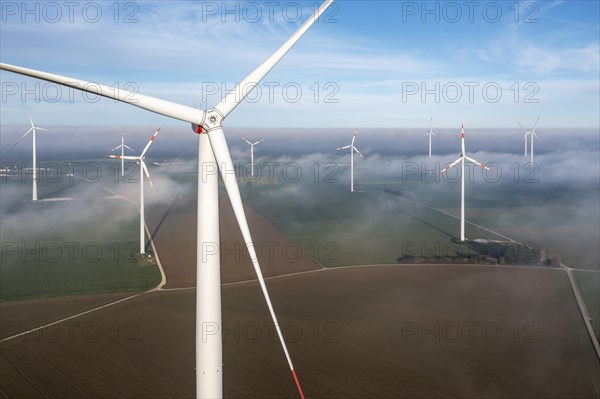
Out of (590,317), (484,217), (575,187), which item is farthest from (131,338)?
(575,187)

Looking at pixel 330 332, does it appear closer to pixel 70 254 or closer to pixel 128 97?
pixel 128 97

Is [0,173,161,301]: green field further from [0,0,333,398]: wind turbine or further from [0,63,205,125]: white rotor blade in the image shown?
[0,63,205,125]: white rotor blade

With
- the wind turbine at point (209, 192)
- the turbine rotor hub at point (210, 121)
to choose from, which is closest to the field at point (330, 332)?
the wind turbine at point (209, 192)

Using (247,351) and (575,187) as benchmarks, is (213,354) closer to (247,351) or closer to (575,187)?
(247,351)

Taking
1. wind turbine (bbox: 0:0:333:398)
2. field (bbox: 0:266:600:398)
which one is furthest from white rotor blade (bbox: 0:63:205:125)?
field (bbox: 0:266:600:398)

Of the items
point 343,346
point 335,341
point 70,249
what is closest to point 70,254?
point 70,249
